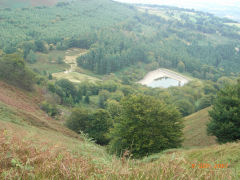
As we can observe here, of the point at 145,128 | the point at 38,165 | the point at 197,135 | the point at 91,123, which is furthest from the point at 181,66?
the point at 38,165

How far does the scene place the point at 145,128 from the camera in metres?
25.4

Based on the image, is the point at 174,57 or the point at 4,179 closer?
the point at 4,179

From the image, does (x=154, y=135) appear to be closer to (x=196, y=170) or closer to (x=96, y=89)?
(x=196, y=170)

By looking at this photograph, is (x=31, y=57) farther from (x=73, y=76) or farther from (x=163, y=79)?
(x=163, y=79)

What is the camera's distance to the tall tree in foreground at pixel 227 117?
85.6 feet

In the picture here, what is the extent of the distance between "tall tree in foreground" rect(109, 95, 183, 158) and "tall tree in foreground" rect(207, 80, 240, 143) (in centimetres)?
448

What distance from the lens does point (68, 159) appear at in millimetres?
6113

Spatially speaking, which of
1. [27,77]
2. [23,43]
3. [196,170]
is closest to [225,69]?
[23,43]

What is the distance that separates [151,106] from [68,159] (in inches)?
865

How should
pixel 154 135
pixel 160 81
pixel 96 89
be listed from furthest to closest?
pixel 160 81 → pixel 96 89 → pixel 154 135

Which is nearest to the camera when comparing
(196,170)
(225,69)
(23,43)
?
(196,170)

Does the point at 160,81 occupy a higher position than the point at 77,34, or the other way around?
the point at 77,34

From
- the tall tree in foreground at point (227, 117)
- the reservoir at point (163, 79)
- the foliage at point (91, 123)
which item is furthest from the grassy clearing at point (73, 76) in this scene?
the tall tree in foreground at point (227, 117)

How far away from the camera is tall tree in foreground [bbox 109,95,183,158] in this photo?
80.4 ft
